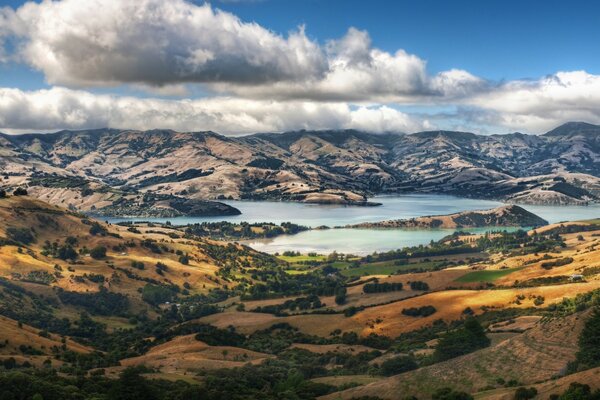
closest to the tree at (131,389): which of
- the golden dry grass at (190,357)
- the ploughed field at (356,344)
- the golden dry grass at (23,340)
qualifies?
the ploughed field at (356,344)

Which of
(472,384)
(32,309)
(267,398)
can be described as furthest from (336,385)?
(32,309)

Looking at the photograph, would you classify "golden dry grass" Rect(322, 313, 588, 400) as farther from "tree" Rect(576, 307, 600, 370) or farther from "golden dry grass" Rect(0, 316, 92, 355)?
"golden dry grass" Rect(0, 316, 92, 355)

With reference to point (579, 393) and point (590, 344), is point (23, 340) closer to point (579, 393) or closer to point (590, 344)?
point (590, 344)

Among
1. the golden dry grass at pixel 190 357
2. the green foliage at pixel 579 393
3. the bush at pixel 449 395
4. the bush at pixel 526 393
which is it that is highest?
the green foliage at pixel 579 393

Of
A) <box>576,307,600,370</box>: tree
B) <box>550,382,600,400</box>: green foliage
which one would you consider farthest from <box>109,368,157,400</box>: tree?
<box>576,307,600,370</box>: tree

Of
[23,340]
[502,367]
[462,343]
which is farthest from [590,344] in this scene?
[23,340]

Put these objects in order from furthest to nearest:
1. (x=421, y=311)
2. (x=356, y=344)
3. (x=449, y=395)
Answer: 1. (x=421, y=311)
2. (x=356, y=344)
3. (x=449, y=395)

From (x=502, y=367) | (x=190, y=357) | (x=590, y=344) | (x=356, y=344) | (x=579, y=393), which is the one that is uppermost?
(x=579, y=393)

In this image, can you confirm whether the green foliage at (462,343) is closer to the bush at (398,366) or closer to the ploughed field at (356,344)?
the ploughed field at (356,344)
